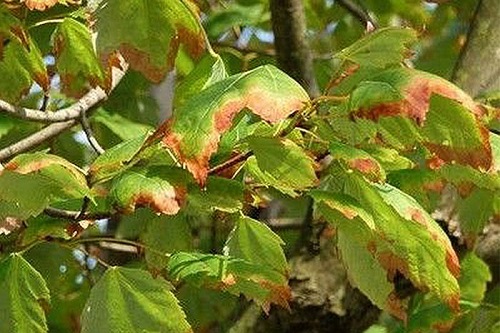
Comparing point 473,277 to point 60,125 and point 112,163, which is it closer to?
point 60,125

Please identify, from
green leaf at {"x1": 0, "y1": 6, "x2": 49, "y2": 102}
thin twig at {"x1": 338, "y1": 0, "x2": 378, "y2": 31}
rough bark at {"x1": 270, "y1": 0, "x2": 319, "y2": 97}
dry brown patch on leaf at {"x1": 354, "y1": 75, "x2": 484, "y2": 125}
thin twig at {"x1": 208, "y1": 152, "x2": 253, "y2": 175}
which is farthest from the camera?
thin twig at {"x1": 338, "y1": 0, "x2": 378, "y2": 31}

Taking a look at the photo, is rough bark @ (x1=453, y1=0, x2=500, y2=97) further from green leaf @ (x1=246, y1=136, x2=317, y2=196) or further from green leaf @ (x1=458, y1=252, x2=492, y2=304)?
green leaf @ (x1=246, y1=136, x2=317, y2=196)

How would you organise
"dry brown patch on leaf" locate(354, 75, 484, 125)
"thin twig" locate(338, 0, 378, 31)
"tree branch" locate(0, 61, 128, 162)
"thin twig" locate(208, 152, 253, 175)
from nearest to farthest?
1. "dry brown patch on leaf" locate(354, 75, 484, 125)
2. "thin twig" locate(208, 152, 253, 175)
3. "tree branch" locate(0, 61, 128, 162)
4. "thin twig" locate(338, 0, 378, 31)

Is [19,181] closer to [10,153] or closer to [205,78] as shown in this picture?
[205,78]

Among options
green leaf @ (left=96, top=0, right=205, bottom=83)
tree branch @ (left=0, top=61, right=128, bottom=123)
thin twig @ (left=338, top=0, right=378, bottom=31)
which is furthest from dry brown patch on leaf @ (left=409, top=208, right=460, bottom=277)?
thin twig @ (left=338, top=0, right=378, bottom=31)

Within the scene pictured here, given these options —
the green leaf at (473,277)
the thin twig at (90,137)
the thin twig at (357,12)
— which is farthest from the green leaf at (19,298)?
the thin twig at (357,12)

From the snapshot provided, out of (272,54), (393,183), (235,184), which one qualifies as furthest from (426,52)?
(235,184)
